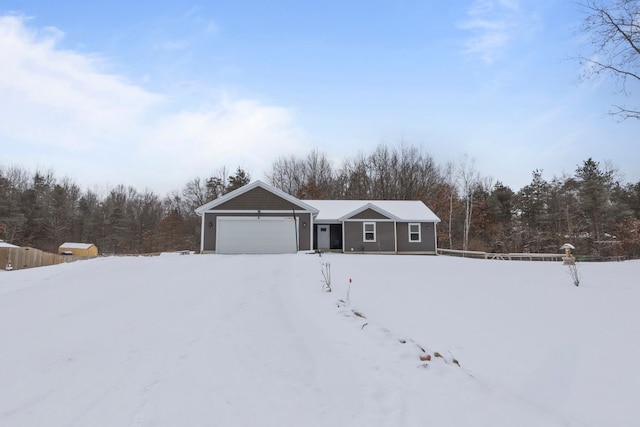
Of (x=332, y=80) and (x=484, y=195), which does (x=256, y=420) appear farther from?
(x=484, y=195)

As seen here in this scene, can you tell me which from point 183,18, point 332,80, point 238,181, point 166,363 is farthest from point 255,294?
point 238,181

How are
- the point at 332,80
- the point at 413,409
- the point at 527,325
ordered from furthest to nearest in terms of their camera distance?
1. the point at 332,80
2. the point at 527,325
3. the point at 413,409

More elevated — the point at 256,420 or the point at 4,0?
the point at 4,0

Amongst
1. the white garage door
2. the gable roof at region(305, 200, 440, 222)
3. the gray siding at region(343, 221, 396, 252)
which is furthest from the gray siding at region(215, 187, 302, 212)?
the gray siding at region(343, 221, 396, 252)

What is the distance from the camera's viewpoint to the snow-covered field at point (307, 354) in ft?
8.31

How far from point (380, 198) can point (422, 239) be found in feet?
47.3

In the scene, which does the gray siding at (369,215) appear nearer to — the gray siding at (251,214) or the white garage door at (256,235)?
the gray siding at (251,214)

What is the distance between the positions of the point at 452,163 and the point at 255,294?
112 feet

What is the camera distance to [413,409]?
2576mm

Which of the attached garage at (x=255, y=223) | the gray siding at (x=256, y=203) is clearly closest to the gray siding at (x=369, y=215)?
the attached garage at (x=255, y=223)

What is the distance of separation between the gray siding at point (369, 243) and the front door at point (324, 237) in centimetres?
128

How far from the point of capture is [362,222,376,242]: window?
21.4 metres

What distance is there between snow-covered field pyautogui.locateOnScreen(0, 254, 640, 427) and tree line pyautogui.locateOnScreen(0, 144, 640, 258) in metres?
25.2

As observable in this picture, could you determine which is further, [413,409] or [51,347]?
[51,347]
